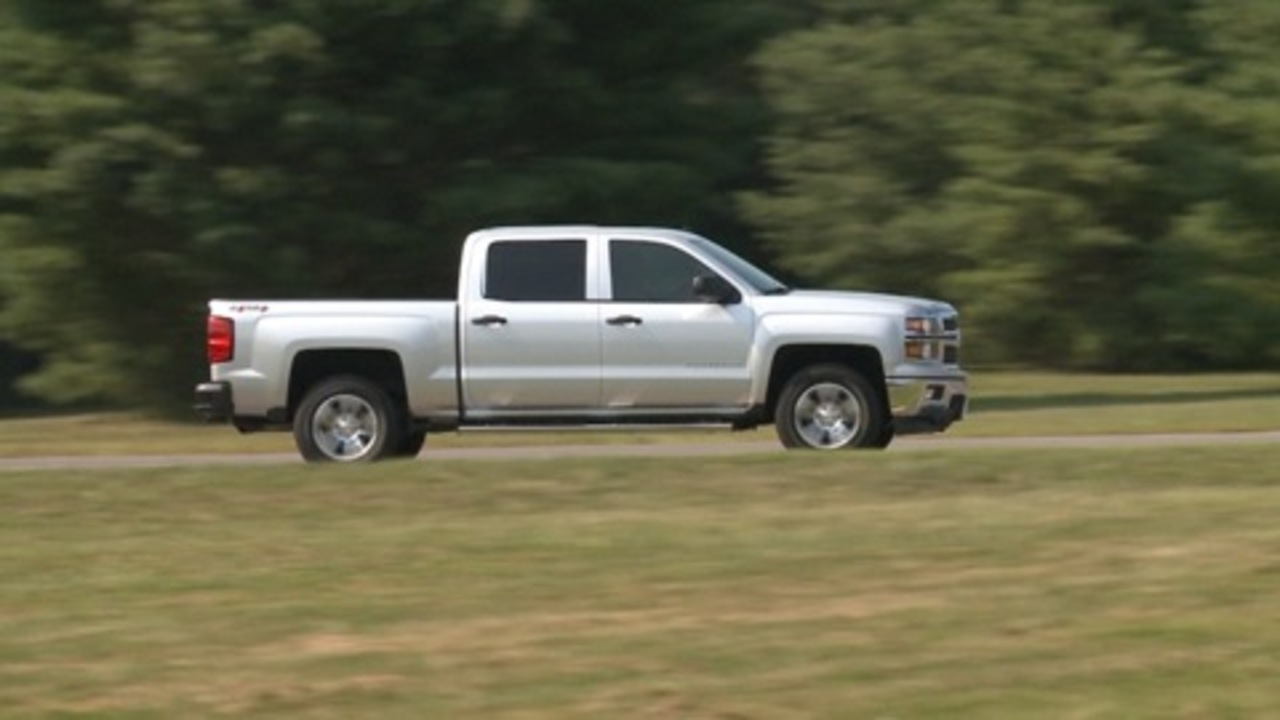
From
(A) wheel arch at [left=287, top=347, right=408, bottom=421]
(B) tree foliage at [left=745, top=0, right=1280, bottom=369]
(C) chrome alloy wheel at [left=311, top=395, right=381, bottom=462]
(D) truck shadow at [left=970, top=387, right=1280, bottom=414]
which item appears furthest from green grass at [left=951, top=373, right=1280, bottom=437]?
(C) chrome alloy wheel at [left=311, top=395, right=381, bottom=462]

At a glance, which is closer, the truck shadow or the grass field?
the grass field

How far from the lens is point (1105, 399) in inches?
1276

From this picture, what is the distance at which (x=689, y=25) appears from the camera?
3231cm

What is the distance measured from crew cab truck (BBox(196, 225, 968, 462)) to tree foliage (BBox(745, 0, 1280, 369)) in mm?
18302

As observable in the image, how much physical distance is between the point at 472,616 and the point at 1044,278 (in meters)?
28.3

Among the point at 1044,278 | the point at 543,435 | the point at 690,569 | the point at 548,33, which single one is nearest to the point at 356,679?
the point at 690,569

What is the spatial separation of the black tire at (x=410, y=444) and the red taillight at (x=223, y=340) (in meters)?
1.41

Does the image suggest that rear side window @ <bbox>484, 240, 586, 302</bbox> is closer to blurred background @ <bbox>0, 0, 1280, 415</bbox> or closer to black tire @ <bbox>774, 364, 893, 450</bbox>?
black tire @ <bbox>774, 364, 893, 450</bbox>

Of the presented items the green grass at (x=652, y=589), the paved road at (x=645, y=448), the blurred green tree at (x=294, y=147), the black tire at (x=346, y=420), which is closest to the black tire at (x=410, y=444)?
the black tire at (x=346, y=420)

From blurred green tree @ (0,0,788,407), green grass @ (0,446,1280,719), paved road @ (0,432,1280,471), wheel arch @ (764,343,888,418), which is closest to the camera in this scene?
green grass @ (0,446,1280,719)

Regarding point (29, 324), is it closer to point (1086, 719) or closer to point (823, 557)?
point (823, 557)

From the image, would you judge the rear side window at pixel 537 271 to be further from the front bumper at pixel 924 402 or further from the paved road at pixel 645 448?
the front bumper at pixel 924 402

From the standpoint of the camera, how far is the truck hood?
19.7 metres

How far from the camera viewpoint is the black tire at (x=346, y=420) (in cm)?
1967
